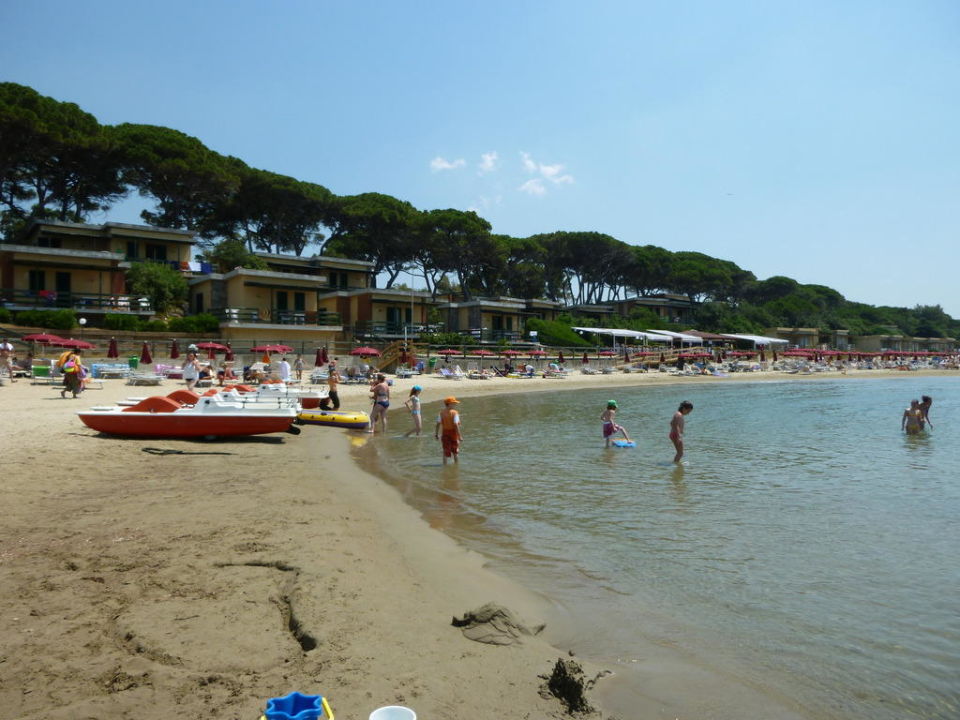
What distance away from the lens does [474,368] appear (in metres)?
38.0

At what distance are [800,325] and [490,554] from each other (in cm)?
8862

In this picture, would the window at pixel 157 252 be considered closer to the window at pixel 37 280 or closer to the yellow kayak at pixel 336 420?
the window at pixel 37 280

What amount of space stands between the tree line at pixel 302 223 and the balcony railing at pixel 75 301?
8.35 m

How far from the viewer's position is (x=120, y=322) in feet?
104

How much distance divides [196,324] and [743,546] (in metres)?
33.5

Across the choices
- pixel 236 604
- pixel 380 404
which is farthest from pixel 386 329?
pixel 236 604

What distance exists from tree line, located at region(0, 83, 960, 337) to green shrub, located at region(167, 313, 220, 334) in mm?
8305

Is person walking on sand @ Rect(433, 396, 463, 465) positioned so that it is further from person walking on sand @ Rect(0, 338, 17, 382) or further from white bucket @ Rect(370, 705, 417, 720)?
person walking on sand @ Rect(0, 338, 17, 382)

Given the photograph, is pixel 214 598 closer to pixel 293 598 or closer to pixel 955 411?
pixel 293 598

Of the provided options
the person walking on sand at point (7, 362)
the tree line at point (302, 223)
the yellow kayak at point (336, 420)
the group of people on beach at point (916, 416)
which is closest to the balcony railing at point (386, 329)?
the tree line at point (302, 223)

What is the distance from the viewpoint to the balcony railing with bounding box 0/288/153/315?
106ft

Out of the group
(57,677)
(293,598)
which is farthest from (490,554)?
(57,677)

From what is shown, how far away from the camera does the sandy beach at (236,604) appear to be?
10.8 feet

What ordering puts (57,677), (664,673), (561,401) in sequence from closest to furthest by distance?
(57,677)
(664,673)
(561,401)
